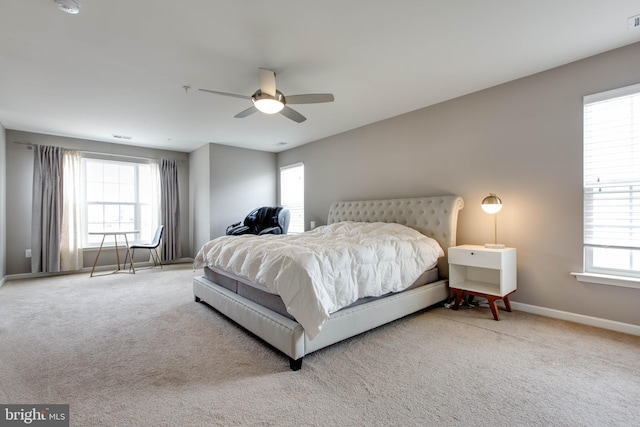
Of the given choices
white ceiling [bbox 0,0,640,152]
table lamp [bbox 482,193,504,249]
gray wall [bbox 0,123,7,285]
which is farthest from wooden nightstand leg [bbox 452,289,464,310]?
gray wall [bbox 0,123,7,285]

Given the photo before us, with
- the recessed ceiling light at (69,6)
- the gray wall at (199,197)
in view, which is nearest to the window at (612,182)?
the recessed ceiling light at (69,6)

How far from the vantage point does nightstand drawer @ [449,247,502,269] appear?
117 inches

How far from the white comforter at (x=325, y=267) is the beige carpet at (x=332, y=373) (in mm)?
435

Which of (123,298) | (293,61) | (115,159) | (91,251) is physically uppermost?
(293,61)

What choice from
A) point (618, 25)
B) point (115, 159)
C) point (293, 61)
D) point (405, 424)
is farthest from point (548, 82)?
point (115, 159)

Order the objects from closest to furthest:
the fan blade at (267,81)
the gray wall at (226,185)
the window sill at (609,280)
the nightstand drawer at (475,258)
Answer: the window sill at (609,280) → the fan blade at (267,81) → the nightstand drawer at (475,258) → the gray wall at (226,185)

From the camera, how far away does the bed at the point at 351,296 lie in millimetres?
2174

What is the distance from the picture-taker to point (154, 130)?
16.8ft

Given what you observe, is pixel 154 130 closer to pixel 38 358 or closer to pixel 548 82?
pixel 38 358

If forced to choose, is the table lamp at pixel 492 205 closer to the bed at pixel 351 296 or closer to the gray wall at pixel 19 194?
the bed at pixel 351 296

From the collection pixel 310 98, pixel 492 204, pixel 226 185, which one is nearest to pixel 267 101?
pixel 310 98

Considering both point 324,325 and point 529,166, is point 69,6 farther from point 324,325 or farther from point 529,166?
point 529,166

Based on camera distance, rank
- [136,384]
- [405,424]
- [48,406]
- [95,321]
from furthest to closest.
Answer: [95,321] → [136,384] → [48,406] → [405,424]

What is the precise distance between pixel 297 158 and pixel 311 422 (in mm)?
5478
